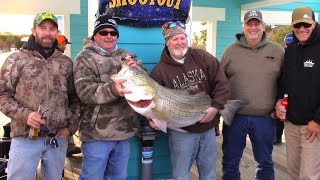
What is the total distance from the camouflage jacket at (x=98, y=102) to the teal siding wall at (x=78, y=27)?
5210 mm

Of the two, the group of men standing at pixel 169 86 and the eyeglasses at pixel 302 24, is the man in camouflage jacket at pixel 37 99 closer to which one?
the group of men standing at pixel 169 86

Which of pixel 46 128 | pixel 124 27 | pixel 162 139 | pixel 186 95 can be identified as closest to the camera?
pixel 46 128

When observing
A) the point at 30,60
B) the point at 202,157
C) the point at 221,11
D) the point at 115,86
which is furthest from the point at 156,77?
the point at 221,11

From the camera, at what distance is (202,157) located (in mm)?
3318

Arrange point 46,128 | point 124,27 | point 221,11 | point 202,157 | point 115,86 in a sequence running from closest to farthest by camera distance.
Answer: point 115,86, point 46,128, point 202,157, point 124,27, point 221,11

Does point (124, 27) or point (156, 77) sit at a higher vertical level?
point (124, 27)

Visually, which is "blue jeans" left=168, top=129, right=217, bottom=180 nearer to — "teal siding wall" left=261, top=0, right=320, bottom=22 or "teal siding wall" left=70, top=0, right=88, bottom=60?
"teal siding wall" left=70, top=0, right=88, bottom=60

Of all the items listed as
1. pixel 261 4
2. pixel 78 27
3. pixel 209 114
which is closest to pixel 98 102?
pixel 209 114

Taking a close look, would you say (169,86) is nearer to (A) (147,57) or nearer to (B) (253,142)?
(A) (147,57)

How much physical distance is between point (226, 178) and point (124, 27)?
189 cm

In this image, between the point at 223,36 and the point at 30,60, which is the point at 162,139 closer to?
the point at 30,60

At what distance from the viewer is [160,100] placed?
9.23ft

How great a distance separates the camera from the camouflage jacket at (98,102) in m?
2.86

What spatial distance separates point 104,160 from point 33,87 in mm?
829
